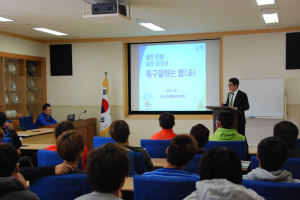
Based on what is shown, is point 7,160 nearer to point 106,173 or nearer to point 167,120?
point 106,173

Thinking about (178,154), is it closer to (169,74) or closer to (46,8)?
(46,8)

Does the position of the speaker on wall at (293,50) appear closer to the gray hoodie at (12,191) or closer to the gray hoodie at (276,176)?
the gray hoodie at (276,176)

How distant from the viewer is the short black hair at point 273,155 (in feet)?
6.18

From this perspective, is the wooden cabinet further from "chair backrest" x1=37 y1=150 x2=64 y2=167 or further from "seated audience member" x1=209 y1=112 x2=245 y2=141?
"seated audience member" x1=209 y1=112 x2=245 y2=141

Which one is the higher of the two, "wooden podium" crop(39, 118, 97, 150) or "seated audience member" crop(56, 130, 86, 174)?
"seated audience member" crop(56, 130, 86, 174)

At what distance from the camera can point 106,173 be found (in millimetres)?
1429

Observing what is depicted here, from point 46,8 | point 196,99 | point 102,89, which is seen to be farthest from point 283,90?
point 46,8

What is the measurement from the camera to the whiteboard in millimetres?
7098

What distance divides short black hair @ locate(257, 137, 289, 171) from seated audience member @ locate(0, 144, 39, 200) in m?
1.40

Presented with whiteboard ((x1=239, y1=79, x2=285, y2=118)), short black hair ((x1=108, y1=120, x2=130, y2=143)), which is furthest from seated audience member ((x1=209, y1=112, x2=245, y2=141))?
whiteboard ((x1=239, y1=79, x2=285, y2=118))

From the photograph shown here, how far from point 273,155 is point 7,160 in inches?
64.0

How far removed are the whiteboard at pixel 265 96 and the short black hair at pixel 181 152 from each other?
5620 mm

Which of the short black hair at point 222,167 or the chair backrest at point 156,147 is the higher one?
the short black hair at point 222,167

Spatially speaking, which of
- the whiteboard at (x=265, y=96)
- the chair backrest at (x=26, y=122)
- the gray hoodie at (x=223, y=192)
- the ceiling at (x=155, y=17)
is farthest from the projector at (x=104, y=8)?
the whiteboard at (x=265, y=96)
